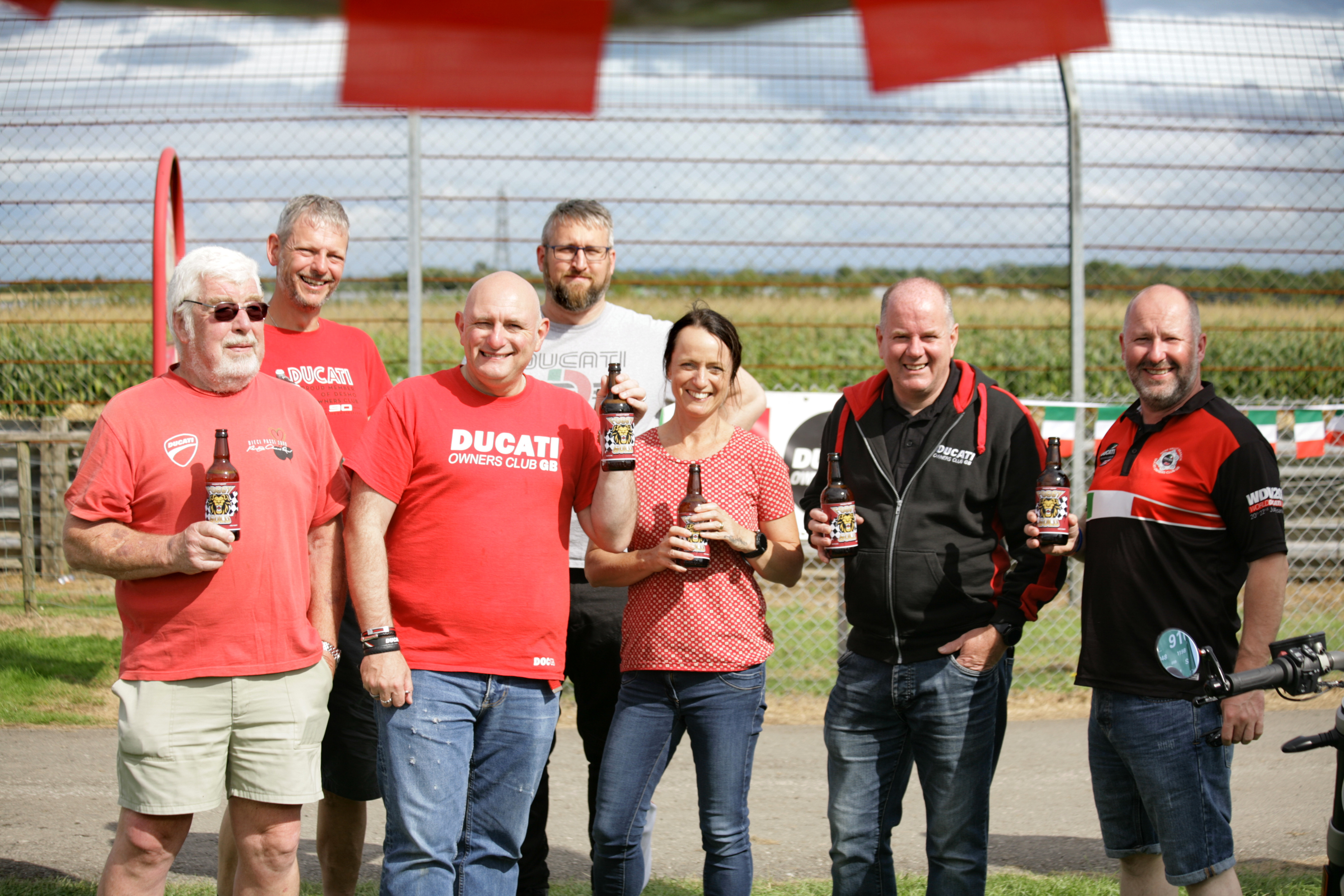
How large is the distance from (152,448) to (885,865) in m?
2.53

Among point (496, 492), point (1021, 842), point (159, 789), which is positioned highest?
point (496, 492)

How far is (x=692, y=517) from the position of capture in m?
3.26

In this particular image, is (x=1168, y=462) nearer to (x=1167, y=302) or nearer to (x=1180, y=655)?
(x=1167, y=302)

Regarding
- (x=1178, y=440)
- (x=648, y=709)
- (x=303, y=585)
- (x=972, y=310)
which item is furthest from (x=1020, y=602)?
(x=972, y=310)

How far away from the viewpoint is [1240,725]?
3.05 meters

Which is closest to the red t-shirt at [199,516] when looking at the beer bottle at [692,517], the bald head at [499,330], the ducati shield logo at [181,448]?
the ducati shield logo at [181,448]

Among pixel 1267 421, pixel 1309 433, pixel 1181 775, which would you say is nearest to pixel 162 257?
pixel 1181 775

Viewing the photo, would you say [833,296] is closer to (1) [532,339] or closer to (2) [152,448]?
(1) [532,339]

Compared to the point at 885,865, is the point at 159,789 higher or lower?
higher

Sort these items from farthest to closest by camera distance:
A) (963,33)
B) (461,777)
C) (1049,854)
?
(1049,854) → (461,777) → (963,33)

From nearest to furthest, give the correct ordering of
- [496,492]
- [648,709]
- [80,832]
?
[496,492]
[648,709]
[80,832]

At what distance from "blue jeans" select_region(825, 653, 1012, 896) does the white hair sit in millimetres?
2225

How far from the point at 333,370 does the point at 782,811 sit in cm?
293

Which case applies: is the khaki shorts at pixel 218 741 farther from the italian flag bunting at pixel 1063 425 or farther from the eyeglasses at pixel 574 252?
the italian flag bunting at pixel 1063 425
